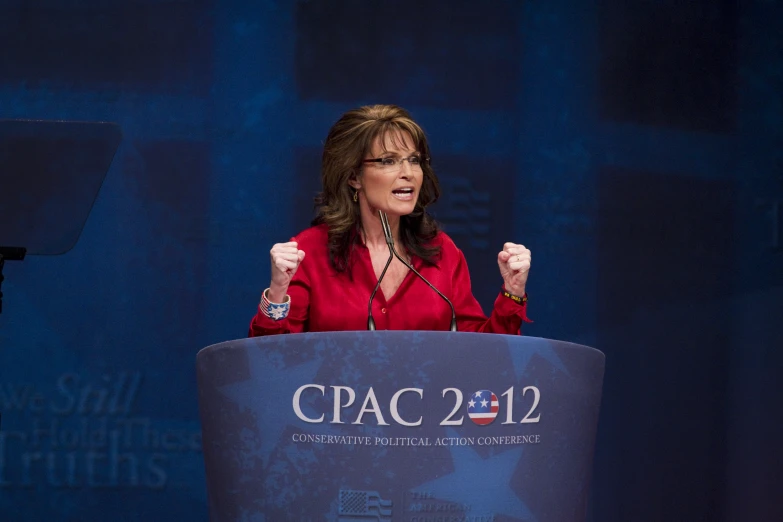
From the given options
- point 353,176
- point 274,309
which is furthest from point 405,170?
point 274,309

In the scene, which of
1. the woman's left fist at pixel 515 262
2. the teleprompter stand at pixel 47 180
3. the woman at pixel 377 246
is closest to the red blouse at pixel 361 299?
the woman at pixel 377 246

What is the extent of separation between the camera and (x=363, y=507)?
1329 millimetres

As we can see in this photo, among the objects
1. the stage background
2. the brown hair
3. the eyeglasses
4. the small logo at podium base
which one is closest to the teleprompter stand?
the stage background

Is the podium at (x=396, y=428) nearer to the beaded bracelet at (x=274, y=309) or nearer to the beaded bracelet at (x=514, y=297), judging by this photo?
the beaded bracelet at (x=274, y=309)

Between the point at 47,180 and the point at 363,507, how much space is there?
1729mm

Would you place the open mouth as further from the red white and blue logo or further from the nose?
the red white and blue logo

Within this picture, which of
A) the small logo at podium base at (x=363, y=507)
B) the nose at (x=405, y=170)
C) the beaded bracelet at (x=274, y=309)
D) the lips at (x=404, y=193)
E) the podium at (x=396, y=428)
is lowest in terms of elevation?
the small logo at podium base at (x=363, y=507)

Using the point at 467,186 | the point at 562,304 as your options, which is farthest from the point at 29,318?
the point at 562,304

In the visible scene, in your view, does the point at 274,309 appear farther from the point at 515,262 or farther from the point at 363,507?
the point at 363,507

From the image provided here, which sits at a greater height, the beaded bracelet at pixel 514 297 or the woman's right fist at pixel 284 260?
the woman's right fist at pixel 284 260

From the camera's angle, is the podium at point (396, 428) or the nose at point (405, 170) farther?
the nose at point (405, 170)

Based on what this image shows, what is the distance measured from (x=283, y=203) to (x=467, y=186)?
0.60 meters

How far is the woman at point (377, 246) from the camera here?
2084mm

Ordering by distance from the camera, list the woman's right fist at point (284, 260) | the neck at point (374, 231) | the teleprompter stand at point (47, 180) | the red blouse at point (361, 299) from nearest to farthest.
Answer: the woman's right fist at point (284, 260) → the red blouse at point (361, 299) → the neck at point (374, 231) → the teleprompter stand at point (47, 180)
